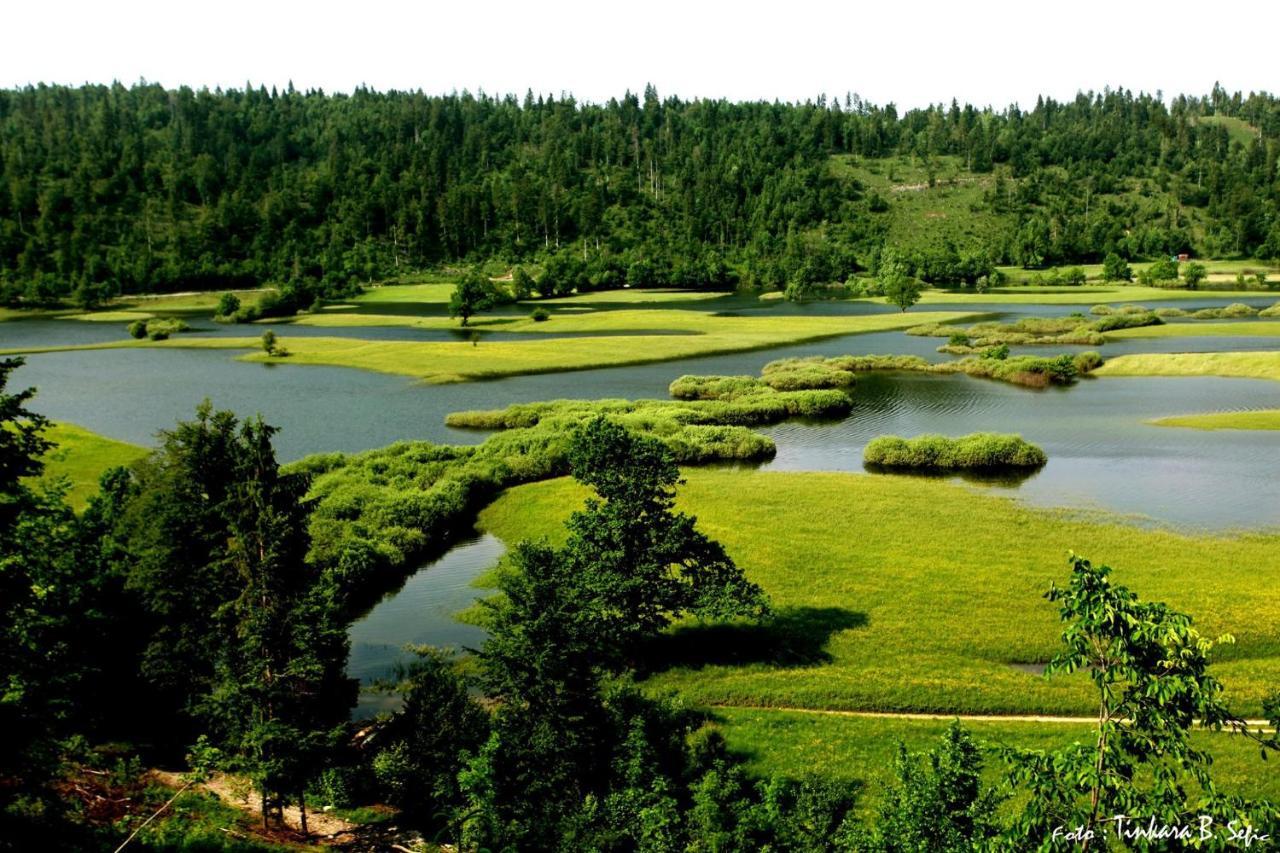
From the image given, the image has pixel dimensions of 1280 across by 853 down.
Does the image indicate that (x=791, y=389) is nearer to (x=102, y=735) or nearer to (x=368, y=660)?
(x=368, y=660)

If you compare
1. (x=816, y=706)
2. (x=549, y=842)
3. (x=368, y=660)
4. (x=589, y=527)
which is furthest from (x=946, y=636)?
(x=368, y=660)

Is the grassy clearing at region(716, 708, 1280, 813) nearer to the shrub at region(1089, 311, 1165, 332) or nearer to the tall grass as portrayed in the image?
the tall grass

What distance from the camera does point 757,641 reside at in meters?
43.2

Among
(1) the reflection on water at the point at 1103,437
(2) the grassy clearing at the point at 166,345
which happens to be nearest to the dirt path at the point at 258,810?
(1) the reflection on water at the point at 1103,437

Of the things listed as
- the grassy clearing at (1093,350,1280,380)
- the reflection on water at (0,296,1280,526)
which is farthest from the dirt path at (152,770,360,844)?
the grassy clearing at (1093,350,1280,380)

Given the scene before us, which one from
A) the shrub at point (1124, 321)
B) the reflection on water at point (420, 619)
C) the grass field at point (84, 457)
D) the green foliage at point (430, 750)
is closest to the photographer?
the green foliage at point (430, 750)

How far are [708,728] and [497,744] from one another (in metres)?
10.8

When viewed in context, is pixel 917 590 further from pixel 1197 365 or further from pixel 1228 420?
pixel 1197 365

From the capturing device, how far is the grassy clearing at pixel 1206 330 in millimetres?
142275

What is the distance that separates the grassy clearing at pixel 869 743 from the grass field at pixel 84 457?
163 ft

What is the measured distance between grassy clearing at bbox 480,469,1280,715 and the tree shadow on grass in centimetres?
10

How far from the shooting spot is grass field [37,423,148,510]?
65.4 meters

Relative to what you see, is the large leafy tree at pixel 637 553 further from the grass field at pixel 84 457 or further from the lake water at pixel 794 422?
the grass field at pixel 84 457

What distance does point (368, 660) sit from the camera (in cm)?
4331
